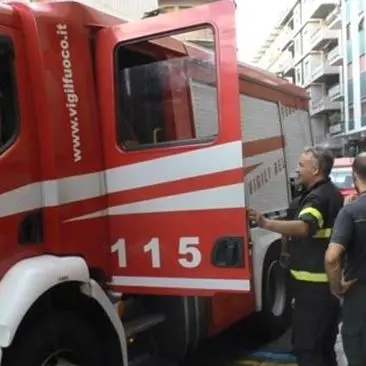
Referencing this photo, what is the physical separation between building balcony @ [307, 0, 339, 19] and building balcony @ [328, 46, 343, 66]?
161 inches

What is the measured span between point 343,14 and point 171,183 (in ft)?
157

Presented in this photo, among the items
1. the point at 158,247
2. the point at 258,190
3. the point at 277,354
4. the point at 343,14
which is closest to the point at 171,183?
the point at 158,247

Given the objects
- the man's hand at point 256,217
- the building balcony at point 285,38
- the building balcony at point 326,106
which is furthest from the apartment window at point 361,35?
the man's hand at point 256,217

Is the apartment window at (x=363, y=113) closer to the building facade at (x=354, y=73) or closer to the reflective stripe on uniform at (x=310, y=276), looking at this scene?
the building facade at (x=354, y=73)

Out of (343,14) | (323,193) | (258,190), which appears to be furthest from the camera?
(343,14)

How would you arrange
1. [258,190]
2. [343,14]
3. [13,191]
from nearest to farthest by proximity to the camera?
1. [13,191]
2. [258,190]
3. [343,14]

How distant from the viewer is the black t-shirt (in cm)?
375

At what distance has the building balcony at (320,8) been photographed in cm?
5941

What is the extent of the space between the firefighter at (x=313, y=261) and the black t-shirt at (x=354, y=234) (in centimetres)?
45

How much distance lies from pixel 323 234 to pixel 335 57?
178 ft

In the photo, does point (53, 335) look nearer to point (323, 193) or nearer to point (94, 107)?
point (94, 107)

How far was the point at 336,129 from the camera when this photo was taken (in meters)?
58.5

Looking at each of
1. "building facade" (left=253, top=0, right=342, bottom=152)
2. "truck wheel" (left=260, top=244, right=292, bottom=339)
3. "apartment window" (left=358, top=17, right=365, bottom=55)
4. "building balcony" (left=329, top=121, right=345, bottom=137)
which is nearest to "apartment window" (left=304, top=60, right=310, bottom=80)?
"building facade" (left=253, top=0, right=342, bottom=152)

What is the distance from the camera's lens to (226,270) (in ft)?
12.1
